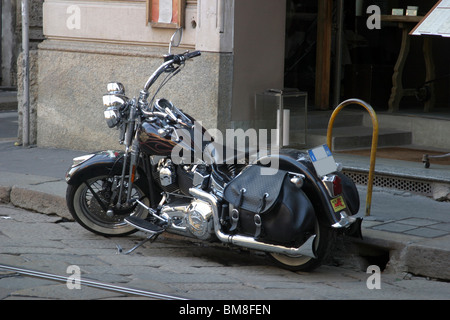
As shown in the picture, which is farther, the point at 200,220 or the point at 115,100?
the point at 115,100

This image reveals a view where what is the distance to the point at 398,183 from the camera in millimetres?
7625

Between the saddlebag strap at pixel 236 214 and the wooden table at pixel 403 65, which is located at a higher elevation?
the wooden table at pixel 403 65

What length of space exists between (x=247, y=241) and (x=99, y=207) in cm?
155

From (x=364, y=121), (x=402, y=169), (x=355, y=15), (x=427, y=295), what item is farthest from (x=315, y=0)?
(x=427, y=295)

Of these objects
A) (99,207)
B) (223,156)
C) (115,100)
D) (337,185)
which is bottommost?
(99,207)

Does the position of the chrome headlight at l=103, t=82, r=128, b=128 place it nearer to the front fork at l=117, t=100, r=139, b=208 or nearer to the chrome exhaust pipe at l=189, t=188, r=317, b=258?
the front fork at l=117, t=100, r=139, b=208

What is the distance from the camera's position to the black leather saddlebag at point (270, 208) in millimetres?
5199

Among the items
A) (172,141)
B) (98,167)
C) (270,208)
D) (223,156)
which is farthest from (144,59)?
(270,208)

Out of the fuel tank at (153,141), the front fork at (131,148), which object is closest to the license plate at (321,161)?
the fuel tank at (153,141)

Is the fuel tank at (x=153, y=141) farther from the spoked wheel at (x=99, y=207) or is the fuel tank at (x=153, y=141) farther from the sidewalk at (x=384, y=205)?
the sidewalk at (x=384, y=205)

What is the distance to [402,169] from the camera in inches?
304

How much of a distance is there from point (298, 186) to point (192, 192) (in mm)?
891

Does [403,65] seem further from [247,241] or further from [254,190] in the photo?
[247,241]

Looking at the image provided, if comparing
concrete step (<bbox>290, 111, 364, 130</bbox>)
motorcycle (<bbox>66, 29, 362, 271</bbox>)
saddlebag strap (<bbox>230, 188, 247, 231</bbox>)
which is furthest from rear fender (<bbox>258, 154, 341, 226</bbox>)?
concrete step (<bbox>290, 111, 364, 130</bbox>)
